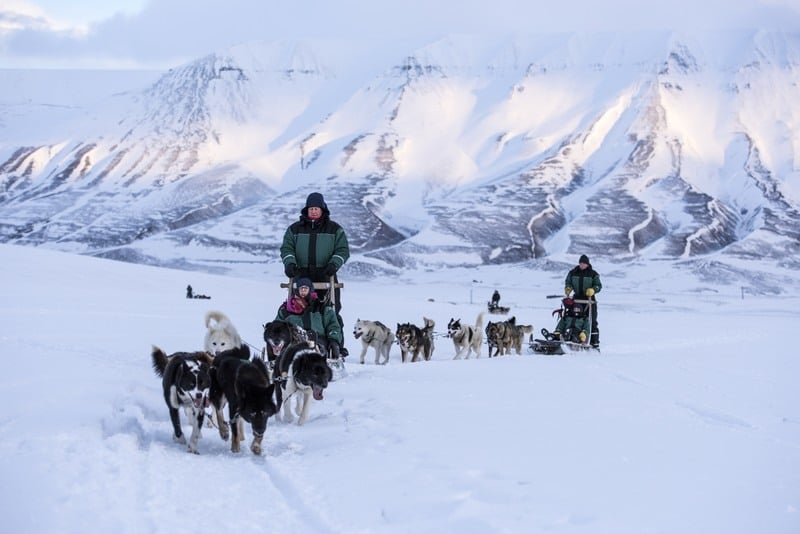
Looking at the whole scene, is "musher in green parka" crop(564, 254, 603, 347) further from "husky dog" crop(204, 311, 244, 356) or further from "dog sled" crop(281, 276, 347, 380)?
"husky dog" crop(204, 311, 244, 356)

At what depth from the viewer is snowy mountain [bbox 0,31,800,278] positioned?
88188 millimetres

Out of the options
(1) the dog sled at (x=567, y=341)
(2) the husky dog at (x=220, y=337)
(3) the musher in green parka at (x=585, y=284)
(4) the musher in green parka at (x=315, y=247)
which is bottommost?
(1) the dog sled at (x=567, y=341)

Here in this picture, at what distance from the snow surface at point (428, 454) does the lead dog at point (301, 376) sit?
8.6 inches

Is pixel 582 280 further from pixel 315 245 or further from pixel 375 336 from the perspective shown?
pixel 315 245

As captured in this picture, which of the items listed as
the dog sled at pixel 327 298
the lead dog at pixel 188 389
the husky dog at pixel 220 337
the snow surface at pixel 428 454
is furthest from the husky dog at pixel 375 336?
the lead dog at pixel 188 389

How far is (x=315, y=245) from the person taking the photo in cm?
920

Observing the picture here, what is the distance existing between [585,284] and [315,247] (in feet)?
23.5

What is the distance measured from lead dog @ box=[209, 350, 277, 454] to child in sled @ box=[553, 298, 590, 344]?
9.19 metres

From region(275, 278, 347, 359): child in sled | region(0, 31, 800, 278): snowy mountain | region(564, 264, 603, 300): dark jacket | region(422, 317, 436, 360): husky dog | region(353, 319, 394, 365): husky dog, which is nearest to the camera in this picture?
region(275, 278, 347, 359): child in sled

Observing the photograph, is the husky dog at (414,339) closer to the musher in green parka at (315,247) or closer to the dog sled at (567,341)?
the dog sled at (567,341)

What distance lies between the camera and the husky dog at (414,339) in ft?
42.7

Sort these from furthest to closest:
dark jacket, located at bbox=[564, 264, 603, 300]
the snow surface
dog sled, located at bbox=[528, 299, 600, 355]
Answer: dark jacket, located at bbox=[564, 264, 603, 300], dog sled, located at bbox=[528, 299, 600, 355], the snow surface

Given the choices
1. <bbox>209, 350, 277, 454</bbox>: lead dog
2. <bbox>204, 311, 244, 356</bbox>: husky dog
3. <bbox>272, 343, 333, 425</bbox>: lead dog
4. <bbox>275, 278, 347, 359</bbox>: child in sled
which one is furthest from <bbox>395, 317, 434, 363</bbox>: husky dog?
<bbox>209, 350, 277, 454</bbox>: lead dog

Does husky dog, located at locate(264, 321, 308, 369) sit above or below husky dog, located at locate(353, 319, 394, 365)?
above
